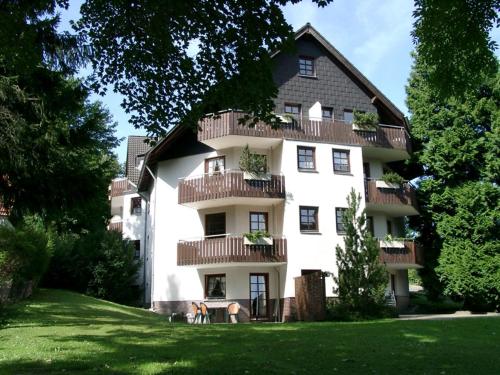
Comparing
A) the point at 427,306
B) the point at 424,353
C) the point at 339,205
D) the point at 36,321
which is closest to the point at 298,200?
the point at 339,205

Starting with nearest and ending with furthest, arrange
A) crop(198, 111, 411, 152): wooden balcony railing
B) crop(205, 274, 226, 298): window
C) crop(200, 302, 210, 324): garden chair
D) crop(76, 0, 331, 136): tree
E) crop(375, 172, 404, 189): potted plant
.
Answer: crop(76, 0, 331, 136): tree < crop(200, 302, 210, 324): garden chair < crop(198, 111, 411, 152): wooden balcony railing < crop(205, 274, 226, 298): window < crop(375, 172, 404, 189): potted plant

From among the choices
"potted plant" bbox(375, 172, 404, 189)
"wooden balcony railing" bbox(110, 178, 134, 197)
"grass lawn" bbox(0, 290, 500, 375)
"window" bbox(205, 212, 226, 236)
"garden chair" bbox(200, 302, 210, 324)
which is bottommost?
"grass lawn" bbox(0, 290, 500, 375)

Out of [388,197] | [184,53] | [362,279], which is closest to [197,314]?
[362,279]

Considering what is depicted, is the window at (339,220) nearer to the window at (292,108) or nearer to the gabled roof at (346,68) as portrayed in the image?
the window at (292,108)

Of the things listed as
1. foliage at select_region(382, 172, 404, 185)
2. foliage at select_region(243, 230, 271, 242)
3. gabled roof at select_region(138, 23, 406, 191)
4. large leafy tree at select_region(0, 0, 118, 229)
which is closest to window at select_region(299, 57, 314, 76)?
gabled roof at select_region(138, 23, 406, 191)

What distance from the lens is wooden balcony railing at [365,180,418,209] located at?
28484mm

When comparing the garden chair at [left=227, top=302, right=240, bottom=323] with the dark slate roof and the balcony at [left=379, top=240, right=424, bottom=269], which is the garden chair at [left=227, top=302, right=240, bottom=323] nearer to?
the balcony at [left=379, top=240, right=424, bottom=269]

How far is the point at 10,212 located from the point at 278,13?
36.1ft

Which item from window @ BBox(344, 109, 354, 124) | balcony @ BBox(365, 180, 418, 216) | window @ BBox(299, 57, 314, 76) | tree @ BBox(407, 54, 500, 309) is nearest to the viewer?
balcony @ BBox(365, 180, 418, 216)

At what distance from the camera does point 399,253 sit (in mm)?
27984

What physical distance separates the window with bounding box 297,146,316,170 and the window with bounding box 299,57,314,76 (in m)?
4.44

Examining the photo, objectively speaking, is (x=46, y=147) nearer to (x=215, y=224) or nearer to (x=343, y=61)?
(x=215, y=224)

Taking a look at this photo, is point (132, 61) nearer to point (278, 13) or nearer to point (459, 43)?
point (278, 13)

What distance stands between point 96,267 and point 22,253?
32.6 feet
